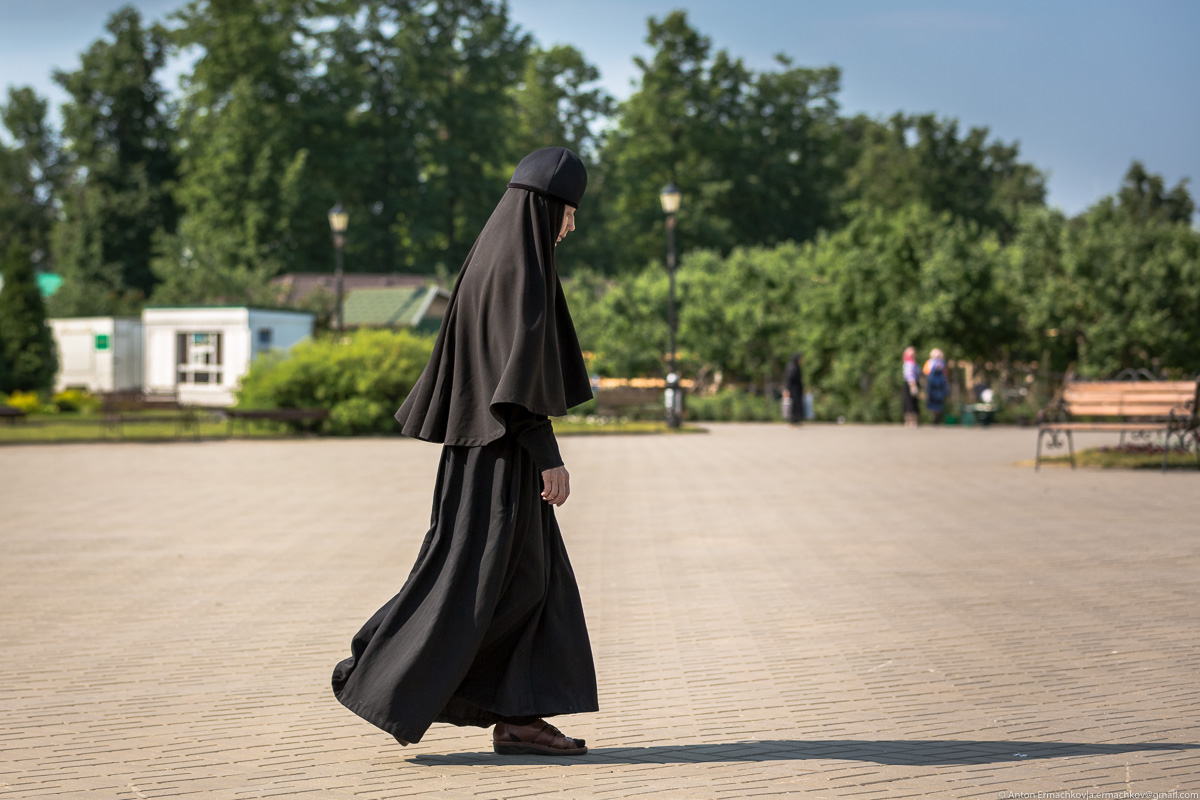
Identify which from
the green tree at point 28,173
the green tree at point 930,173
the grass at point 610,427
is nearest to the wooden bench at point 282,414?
the grass at point 610,427

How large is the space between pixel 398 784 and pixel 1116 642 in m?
3.75

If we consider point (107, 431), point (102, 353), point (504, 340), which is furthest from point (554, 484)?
point (102, 353)

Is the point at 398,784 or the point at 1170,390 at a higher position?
the point at 1170,390

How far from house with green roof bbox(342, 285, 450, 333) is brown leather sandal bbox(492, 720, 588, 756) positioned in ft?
148

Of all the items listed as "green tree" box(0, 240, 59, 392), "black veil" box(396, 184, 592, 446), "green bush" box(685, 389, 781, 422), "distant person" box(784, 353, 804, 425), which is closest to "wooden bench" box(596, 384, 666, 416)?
"green bush" box(685, 389, 781, 422)

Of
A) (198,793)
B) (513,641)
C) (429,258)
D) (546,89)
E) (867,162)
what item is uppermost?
(546,89)

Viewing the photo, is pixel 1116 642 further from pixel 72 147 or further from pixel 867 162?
pixel 72 147

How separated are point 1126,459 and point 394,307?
125ft

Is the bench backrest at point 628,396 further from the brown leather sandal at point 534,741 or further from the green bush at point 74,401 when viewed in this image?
the brown leather sandal at point 534,741

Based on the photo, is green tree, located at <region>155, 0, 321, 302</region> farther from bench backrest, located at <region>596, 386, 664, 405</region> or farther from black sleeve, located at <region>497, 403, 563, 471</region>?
black sleeve, located at <region>497, 403, 563, 471</region>

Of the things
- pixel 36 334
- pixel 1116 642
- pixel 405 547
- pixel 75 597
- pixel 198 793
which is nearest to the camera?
pixel 198 793

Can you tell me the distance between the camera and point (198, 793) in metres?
3.88

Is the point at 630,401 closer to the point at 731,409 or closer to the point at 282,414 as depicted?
the point at 731,409

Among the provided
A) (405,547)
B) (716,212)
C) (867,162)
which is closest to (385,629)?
(405,547)
